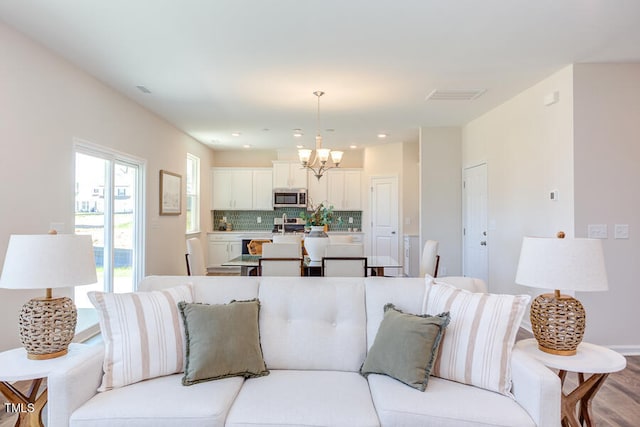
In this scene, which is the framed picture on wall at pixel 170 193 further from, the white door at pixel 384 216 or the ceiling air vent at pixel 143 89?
the white door at pixel 384 216

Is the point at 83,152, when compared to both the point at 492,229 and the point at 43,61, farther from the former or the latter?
the point at 492,229

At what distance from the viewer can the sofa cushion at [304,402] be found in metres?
1.61

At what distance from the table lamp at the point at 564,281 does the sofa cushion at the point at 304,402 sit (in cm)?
95

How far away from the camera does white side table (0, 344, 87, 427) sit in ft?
5.62

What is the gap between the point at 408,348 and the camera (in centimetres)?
188

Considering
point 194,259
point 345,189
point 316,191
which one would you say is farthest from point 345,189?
point 194,259

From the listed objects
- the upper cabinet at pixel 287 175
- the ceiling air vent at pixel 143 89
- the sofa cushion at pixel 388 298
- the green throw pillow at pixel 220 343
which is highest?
the ceiling air vent at pixel 143 89

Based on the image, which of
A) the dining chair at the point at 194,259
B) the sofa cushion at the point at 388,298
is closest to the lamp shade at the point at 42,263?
the sofa cushion at the point at 388,298

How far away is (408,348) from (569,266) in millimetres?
863

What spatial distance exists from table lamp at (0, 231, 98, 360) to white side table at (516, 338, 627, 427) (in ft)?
7.53

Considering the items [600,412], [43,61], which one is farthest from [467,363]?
[43,61]

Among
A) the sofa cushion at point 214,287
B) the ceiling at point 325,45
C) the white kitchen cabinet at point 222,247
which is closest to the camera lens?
the sofa cushion at point 214,287

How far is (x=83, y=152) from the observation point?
156 inches

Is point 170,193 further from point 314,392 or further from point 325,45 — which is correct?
point 314,392
